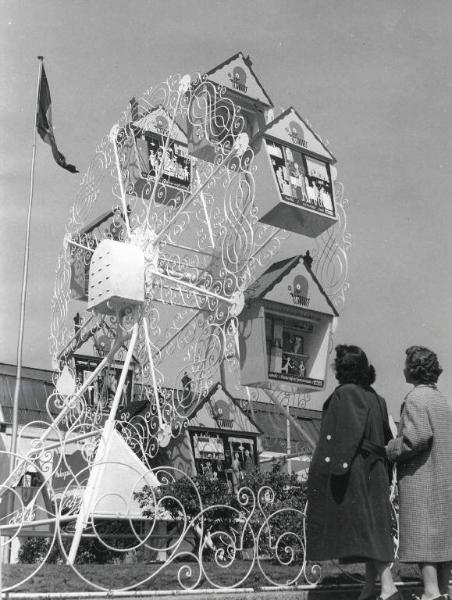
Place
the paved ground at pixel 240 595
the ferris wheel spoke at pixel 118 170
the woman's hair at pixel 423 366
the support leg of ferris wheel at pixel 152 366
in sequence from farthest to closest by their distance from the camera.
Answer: the ferris wheel spoke at pixel 118 170
the support leg of ferris wheel at pixel 152 366
the woman's hair at pixel 423 366
the paved ground at pixel 240 595

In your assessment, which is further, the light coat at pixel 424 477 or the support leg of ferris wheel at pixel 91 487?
the support leg of ferris wheel at pixel 91 487

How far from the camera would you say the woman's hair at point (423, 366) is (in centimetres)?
517

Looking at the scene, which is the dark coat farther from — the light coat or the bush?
the bush

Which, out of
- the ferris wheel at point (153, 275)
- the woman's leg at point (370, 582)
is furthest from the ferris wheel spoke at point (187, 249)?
the woman's leg at point (370, 582)

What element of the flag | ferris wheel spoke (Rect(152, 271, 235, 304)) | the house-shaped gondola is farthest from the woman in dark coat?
the flag

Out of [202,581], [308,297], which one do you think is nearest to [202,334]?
[308,297]

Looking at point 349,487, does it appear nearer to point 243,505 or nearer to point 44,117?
point 243,505

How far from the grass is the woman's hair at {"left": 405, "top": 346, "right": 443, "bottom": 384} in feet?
5.81

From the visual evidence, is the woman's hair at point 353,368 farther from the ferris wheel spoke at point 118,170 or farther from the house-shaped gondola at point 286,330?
the ferris wheel spoke at point 118,170

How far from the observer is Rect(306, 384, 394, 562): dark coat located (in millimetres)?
4902

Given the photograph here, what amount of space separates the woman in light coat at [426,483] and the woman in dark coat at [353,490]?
131mm

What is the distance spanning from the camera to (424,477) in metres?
4.94

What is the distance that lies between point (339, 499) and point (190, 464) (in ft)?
15.5

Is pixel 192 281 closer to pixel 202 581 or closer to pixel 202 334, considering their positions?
pixel 202 334
